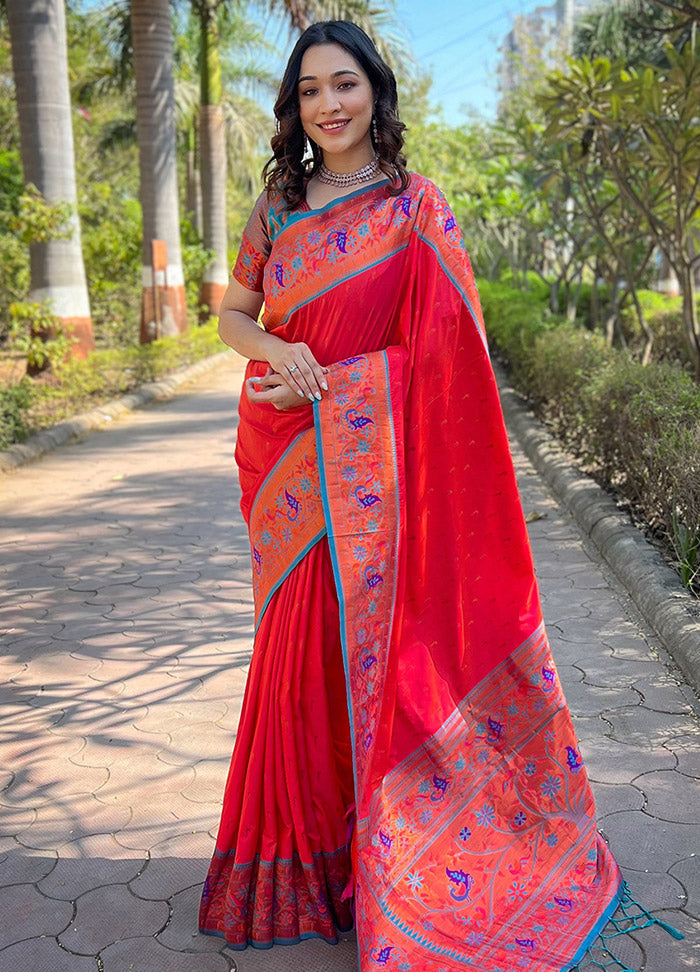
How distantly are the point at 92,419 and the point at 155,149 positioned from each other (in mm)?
4959

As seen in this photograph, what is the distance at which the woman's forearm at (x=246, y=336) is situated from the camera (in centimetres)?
202

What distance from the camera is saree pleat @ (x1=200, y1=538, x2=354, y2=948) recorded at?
201 centimetres

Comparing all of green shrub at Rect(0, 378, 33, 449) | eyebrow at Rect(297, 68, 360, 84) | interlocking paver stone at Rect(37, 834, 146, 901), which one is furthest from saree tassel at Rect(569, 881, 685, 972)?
green shrub at Rect(0, 378, 33, 449)

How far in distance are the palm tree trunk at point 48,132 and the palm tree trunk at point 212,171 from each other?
746cm

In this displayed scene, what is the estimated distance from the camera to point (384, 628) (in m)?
1.98

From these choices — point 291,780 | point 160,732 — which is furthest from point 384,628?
point 160,732

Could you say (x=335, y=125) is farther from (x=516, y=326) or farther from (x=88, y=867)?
(x=516, y=326)

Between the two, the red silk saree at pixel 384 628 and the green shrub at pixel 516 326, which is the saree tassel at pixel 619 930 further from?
the green shrub at pixel 516 326

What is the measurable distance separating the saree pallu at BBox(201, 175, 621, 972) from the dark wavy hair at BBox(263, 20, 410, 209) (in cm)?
5

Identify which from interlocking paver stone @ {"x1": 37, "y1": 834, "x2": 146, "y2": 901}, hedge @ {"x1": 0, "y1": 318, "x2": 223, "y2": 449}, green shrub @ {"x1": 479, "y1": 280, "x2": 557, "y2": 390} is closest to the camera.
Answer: interlocking paver stone @ {"x1": 37, "y1": 834, "x2": 146, "y2": 901}

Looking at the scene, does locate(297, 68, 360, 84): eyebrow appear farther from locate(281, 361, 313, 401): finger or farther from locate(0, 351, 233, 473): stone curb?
locate(0, 351, 233, 473): stone curb

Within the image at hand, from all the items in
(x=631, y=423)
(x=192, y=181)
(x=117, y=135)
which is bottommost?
(x=631, y=423)

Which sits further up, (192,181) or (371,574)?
(192,181)

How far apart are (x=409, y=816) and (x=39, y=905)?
896mm
